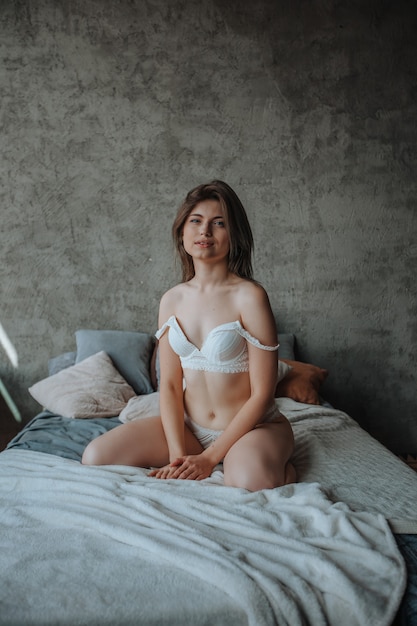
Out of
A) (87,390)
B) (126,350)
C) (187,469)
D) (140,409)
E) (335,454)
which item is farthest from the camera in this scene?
(126,350)

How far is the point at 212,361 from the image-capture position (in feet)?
6.75

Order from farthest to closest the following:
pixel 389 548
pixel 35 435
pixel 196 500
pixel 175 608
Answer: pixel 35 435
pixel 196 500
pixel 389 548
pixel 175 608

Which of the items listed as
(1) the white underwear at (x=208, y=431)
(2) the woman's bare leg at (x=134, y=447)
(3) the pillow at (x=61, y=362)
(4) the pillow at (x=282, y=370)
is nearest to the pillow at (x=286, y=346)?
(4) the pillow at (x=282, y=370)

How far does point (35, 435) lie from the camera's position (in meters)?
2.65

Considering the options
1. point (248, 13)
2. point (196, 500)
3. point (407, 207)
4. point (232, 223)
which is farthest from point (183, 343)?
point (248, 13)

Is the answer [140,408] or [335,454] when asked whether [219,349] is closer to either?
[335,454]

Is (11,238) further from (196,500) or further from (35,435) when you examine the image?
(196,500)

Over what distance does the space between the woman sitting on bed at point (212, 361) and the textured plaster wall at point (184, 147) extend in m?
1.73

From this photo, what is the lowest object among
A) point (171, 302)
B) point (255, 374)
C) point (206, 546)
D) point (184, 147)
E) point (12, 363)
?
point (12, 363)

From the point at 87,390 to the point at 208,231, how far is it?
150 centimetres

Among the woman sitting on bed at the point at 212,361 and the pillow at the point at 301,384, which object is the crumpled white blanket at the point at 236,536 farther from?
the pillow at the point at 301,384

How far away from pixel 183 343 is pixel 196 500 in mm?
662

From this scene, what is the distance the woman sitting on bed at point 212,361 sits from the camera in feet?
6.54

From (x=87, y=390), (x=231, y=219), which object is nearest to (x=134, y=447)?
(x=231, y=219)
